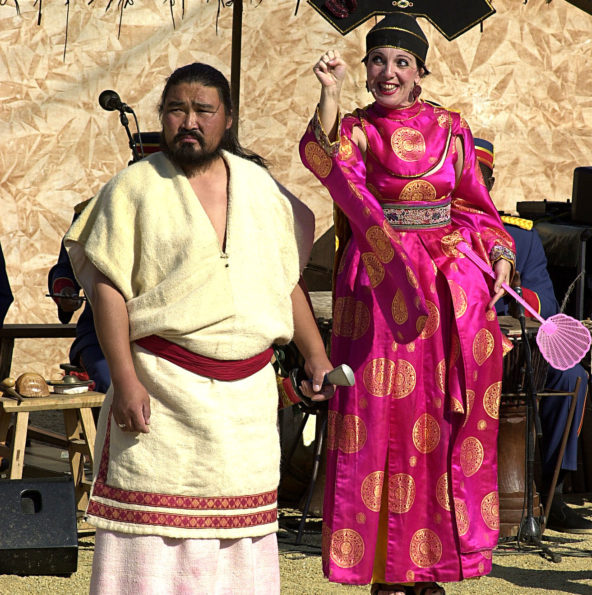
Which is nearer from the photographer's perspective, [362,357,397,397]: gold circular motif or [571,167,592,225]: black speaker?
[362,357,397,397]: gold circular motif

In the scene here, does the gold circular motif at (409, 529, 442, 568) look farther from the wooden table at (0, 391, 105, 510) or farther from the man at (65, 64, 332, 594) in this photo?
the wooden table at (0, 391, 105, 510)

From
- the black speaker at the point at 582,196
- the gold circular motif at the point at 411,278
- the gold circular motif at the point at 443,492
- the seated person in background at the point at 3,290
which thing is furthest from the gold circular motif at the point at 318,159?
the black speaker at the point at 582,196

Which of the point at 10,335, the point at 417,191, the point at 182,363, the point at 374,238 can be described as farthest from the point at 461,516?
the point at 10,335

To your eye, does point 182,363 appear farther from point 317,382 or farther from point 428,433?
point 428,433

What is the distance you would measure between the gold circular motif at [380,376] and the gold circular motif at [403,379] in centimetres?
1

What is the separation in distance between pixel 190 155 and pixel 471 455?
179 centimetres

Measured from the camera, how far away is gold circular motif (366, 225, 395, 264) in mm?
4102

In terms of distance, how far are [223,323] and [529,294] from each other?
311cm

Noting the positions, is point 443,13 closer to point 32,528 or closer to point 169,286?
point 169,286

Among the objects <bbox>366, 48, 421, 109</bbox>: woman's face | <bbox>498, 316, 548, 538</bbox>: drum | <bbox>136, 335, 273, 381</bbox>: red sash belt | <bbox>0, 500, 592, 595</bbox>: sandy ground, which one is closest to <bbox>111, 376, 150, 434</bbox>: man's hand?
<bbox>136, 335, 273, 381</bbox>: red sash belt

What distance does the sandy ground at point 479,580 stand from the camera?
486 centimetres

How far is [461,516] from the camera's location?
4.27 m

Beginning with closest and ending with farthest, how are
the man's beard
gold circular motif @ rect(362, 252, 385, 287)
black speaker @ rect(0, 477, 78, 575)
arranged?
the man's beard
black speaker @ rect(0, 477, 78, 575)
gold circular motif @ rect(362, 252, 385, 287)

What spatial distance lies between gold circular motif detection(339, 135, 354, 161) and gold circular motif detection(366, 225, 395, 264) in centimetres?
29
